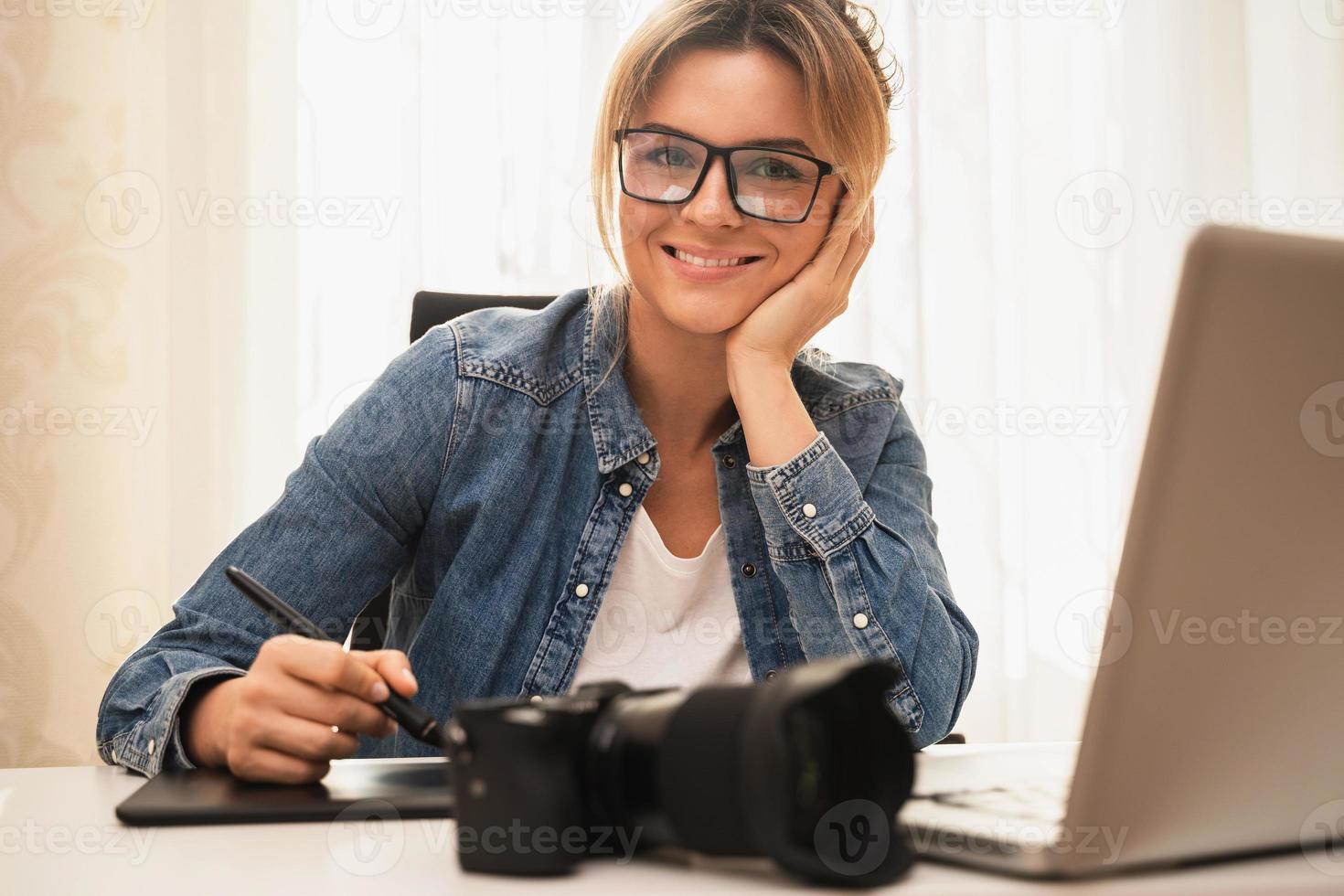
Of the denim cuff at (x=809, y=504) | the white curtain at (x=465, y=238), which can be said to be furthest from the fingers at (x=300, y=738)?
the white curtain at (x=465, y=238)

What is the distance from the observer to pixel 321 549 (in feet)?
3.10

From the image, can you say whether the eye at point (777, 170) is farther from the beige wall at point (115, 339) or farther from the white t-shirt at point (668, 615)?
Answer: the beige wall at point (115, 339)

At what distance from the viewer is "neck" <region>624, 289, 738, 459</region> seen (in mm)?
1172

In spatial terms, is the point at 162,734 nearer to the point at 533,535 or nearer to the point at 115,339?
the point at 533,535

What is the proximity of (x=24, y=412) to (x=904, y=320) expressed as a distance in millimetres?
1497

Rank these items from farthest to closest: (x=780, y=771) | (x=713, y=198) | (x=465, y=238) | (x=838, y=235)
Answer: (x=465, y=238) → (x=838, y=235) → (x=713, y=198) → (x=780, y=771)

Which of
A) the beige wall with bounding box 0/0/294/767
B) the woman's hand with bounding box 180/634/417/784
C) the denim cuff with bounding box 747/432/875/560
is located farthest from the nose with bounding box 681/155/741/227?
the beige wall with bounding box 0/0/294/767

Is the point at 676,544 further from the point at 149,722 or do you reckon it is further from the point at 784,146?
the point at 149,722

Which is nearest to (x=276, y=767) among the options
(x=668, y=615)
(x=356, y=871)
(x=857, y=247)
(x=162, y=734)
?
(x=162, y=734)

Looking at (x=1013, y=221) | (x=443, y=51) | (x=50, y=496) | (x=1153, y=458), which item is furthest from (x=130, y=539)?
(x=1153, y=458)

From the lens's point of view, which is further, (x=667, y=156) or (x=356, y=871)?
(x=667, y=156)

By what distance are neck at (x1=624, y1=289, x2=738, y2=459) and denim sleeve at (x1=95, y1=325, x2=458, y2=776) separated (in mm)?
197

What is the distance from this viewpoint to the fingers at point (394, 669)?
2.19 feet

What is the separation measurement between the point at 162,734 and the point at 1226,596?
0.66 m
